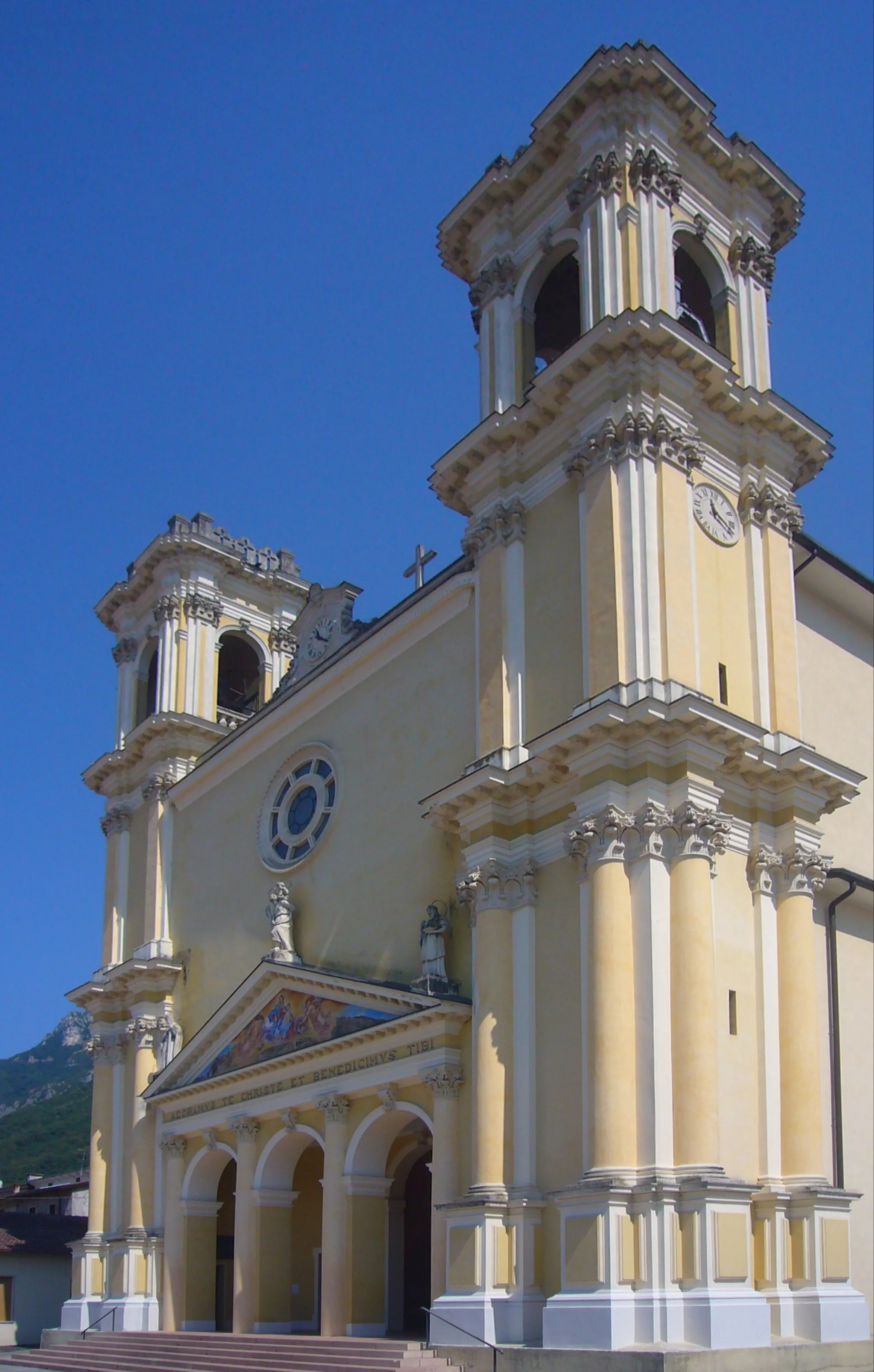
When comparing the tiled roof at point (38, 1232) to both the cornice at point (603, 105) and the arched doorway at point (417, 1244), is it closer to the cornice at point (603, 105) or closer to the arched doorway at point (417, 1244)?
the arched doorway at point (417, 1244)

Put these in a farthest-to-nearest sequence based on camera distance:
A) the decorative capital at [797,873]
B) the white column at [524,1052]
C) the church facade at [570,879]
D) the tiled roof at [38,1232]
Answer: the tiled roof at [38,1232] → the decorative capital at [797,873] → the white column at [524,1052] → the church facade at [570,879]

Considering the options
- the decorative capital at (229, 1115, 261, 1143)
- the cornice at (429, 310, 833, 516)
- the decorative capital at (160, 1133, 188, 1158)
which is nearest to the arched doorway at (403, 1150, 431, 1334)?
the decorative capital at (229, 1115, 261, 1143)

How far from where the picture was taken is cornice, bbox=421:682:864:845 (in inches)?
873

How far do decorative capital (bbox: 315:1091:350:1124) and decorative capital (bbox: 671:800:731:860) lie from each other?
347 inches

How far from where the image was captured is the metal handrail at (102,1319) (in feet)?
109

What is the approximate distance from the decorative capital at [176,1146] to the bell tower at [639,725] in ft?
37.7

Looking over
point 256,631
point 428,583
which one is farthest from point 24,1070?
point 428,583

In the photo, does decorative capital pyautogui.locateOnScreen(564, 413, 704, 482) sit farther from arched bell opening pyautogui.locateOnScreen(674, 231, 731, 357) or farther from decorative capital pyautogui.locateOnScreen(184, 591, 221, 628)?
decorative capital pyautogui.locateOnScreen(184, 591, 221, 628)

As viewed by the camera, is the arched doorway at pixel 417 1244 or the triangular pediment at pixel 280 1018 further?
the arched doorway at pixel 417 1244

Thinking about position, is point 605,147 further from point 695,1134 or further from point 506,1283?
point 506,1283

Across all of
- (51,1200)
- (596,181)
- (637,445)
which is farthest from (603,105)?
(51,1200)

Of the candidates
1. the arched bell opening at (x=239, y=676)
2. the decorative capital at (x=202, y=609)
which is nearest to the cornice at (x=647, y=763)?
the decorative capital at (x=202, y=609)

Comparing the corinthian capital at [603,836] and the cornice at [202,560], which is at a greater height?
the cornice at [202,560]

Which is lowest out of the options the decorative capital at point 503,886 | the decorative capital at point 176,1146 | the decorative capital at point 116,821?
the decorative capital at point 176,1146
